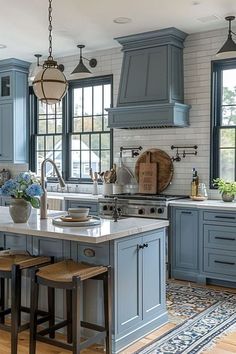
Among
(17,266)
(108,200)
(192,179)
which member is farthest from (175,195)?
(17,266)

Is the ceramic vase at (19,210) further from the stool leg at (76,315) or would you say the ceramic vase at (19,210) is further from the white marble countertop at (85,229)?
the stool leg at (76,315)

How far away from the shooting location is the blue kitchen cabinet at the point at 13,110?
7527 millimetres

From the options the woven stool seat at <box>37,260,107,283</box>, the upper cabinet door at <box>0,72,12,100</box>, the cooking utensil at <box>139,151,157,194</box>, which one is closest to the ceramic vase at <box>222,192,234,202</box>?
the cooking utensil at <box>139,151,157,194</box>

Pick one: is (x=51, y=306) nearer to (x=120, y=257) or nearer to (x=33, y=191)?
(x=120, y=257)

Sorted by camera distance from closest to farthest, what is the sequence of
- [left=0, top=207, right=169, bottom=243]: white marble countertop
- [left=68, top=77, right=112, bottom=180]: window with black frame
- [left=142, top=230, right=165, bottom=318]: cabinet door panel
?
[left=0, top=207, right=169, bottom=243]: white marble countertop
[left=142, top=230, right=165, bottom=318]: cabinet door panel
[left=68, top=77, right=112, bottom=180]: window with black frame

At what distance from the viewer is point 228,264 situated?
5.07m

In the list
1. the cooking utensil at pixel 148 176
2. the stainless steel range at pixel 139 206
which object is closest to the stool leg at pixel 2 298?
the stainless steel range at pixel 139 206

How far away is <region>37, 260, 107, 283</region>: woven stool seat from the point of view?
308cm

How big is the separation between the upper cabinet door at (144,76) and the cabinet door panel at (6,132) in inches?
89.8

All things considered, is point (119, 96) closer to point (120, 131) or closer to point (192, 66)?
point (120, 131)

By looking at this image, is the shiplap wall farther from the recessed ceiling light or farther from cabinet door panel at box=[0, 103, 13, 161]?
cabinet door panel at box=[0, 103, 13, 161]

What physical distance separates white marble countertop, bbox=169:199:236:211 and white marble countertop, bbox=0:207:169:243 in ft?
4.53

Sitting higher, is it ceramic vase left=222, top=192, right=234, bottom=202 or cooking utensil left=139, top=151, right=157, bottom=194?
cooking utensil left=139, top=151, right=157, bottom=194

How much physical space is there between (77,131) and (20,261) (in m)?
4.02
